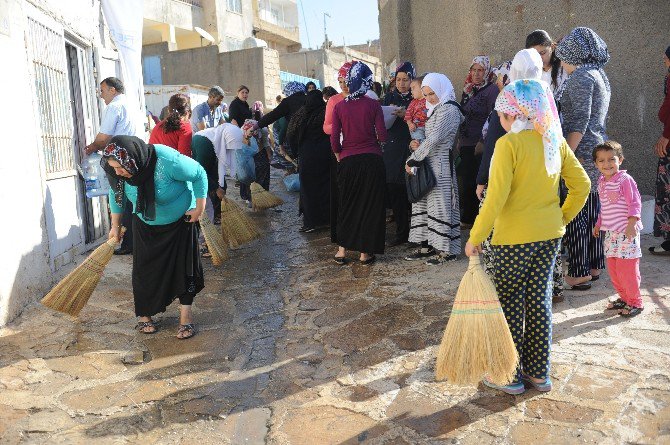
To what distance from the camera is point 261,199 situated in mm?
9859

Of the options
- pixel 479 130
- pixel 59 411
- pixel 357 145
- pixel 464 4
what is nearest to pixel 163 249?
pixel 59 411

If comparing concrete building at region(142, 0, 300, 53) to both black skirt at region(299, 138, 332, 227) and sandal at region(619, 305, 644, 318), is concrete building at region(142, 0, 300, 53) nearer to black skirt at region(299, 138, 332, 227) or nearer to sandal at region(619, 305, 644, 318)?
black skirt at region(299, 138, 332, 227)

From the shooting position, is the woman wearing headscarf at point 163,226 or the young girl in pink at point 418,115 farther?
the young girl in pink at point 418,115

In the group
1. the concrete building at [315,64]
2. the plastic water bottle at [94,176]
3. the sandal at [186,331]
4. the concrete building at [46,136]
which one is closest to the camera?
the sandal at [186,331]

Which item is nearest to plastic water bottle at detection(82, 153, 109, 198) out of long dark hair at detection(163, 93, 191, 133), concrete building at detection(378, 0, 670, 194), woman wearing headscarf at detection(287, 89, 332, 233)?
long dark hair at detection(163, 93, 191, 133)

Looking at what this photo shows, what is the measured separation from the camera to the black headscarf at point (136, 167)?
13.4ft

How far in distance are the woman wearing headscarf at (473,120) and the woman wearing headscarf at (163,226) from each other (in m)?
3.33

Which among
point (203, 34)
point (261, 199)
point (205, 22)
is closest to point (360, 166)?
point (261, 199)

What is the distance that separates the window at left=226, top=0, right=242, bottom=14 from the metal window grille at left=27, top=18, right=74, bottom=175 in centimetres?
2669

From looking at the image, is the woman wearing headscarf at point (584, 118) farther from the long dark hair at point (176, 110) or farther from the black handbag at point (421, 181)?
the long dark hair at point (176, 110)

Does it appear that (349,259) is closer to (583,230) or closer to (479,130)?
(479,130)

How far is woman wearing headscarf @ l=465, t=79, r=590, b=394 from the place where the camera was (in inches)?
121

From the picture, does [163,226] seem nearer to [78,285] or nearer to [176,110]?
[78,285]

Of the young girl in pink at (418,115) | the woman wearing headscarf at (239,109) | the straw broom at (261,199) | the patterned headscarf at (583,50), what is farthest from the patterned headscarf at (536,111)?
the woman wearing headscarf at (239,109)
